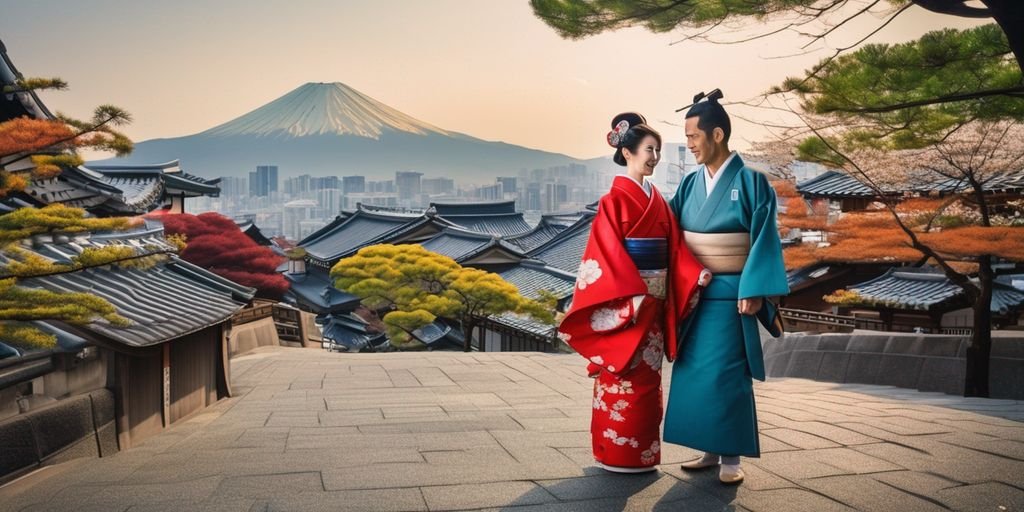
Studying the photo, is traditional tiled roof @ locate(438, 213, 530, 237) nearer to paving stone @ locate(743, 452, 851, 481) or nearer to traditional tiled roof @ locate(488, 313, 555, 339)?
traditional tiled roof @ locate(488, 313, 555, 339)

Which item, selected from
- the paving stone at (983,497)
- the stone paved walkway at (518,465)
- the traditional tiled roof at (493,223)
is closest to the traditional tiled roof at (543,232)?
the traditional tiled roof at (493,223)

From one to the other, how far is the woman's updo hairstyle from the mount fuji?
216 feet

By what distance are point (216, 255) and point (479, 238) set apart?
9.93 meters

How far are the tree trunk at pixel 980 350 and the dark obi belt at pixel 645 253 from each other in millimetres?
5496

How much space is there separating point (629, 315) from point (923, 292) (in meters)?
10.2

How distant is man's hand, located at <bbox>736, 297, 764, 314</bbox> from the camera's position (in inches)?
139

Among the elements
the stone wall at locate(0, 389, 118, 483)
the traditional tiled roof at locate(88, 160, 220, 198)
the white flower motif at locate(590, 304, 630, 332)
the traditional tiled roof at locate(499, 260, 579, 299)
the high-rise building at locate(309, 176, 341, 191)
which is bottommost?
the traditional tiled roof at locate(499, 260, 579, 299)

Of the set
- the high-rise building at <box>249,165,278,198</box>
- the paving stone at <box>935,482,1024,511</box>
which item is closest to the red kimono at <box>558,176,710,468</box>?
the paving stone at <box>935,482,1024,511</box>

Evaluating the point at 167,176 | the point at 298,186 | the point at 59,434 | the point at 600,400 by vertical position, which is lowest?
the point at 59,434

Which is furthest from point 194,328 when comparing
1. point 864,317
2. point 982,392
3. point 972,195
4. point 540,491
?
point 864,317

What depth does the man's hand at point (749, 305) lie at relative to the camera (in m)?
3.52

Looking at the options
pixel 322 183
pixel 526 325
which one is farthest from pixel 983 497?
pixel 322 183

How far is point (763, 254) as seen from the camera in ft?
11.6

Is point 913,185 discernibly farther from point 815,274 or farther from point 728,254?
point 815,274
